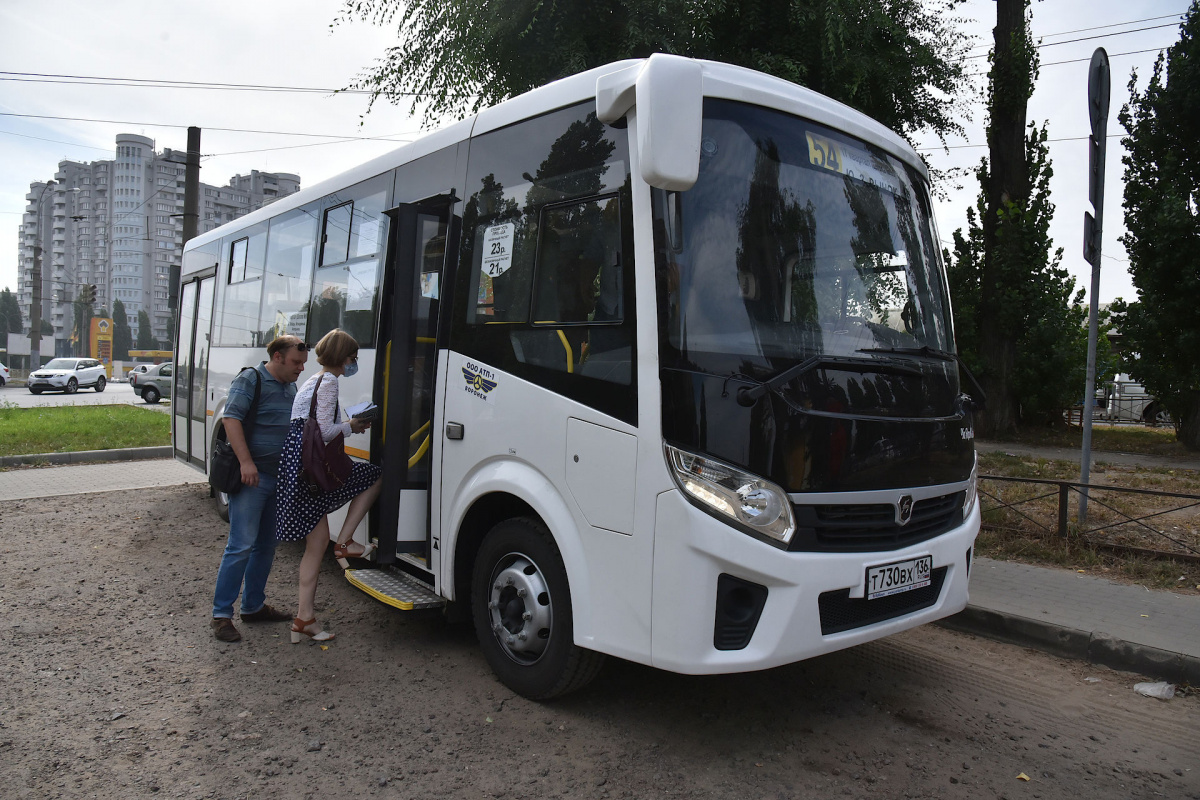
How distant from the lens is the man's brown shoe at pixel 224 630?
4.87 metres

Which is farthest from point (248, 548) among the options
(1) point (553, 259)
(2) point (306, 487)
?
(1) point (553, 259)

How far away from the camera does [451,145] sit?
4.94 m

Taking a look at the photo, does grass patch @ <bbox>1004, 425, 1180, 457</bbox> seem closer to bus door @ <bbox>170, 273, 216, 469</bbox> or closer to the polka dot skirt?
bus door @ <bbox>170, 273, 216, 469</bbox>

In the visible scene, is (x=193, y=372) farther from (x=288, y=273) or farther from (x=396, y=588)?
(x=396, y=588)

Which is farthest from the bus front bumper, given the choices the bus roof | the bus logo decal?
the bus roof

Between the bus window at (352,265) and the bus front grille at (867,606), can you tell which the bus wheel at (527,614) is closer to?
the bus front grille at (867,606)

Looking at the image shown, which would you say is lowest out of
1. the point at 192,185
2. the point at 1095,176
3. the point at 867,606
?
the point at 867,606

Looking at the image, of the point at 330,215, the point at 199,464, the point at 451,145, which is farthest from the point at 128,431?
the point at 451,145

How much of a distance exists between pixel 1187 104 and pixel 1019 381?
5.38 metres

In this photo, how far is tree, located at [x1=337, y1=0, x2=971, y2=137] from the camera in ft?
31.6

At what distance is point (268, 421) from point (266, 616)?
126cm

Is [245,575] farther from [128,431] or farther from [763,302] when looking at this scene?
[128,431]

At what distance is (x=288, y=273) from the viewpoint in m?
6.94

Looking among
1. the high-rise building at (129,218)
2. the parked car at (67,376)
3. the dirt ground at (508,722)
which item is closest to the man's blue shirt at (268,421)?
the dirt ground at (508,722)
